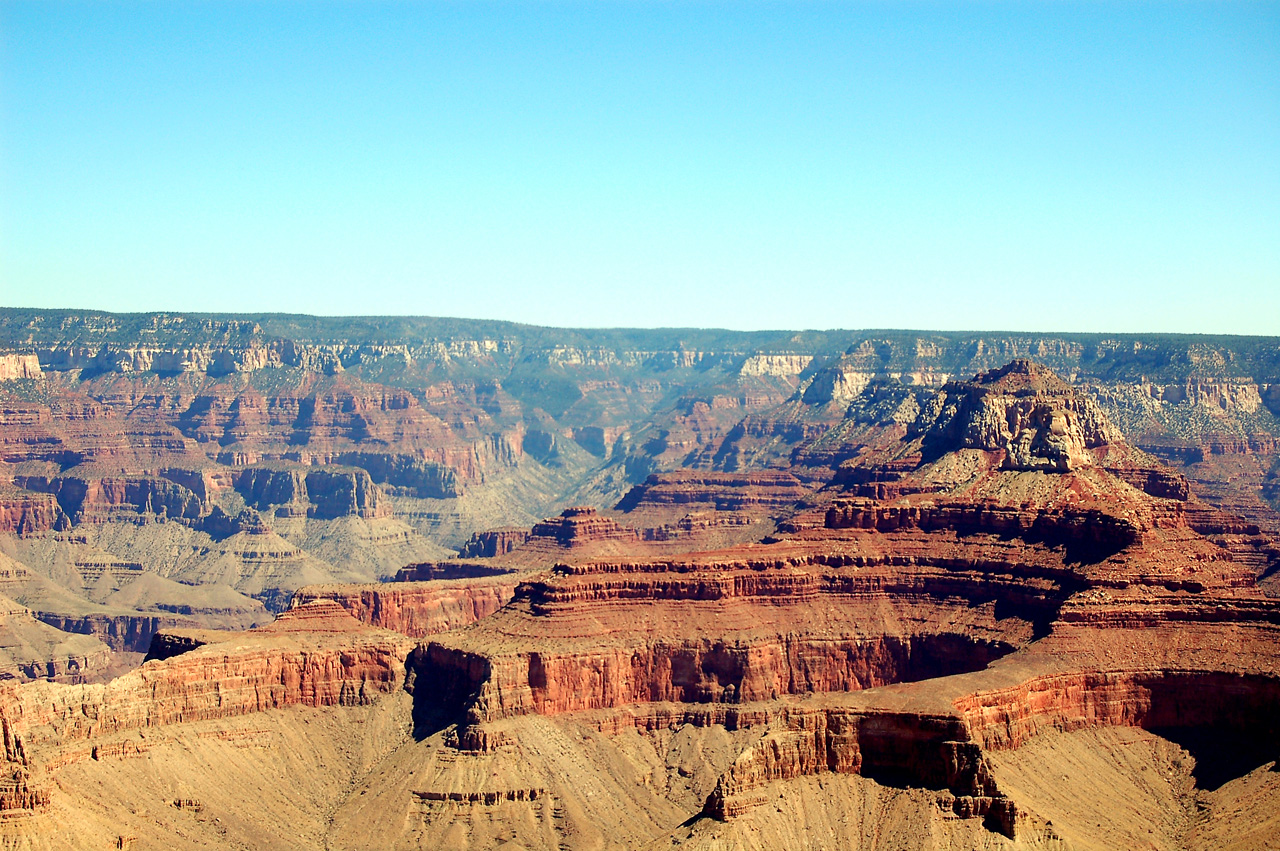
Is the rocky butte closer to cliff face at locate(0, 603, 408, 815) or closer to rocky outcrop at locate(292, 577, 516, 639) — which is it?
cliff face at locate(0, 603, 408, 815)

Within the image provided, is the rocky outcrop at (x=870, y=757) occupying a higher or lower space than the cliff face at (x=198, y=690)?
higher

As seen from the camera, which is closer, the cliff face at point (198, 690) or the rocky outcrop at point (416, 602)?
the cliff face at point (198, 690)

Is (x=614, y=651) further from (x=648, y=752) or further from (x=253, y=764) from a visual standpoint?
(x=253, y=764)

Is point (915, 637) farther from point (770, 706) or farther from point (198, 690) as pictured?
point (198, 690)

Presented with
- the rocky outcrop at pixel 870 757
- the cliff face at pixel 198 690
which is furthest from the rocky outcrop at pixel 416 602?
the rocky outcrop at pixel 870 757

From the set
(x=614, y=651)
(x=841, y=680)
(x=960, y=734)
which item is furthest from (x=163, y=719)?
(x=960, y=734)

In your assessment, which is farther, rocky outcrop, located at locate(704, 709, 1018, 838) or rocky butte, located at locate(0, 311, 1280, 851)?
rocky butte, located at locate(0, 311, 1280, 851)

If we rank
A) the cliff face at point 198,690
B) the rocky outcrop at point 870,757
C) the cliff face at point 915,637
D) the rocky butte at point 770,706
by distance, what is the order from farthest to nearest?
the cliff face at point 198,690
the cliff face at point 915,637
the rocky butte at point 770,706
the rocky outcrop at point 870,757

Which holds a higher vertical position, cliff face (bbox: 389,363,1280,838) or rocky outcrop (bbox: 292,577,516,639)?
cliff face (bbox: 389,363,1280,838)

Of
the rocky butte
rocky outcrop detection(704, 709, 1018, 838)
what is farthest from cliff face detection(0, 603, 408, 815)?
rocky outcrop detection(704, 709, 1018, 838)

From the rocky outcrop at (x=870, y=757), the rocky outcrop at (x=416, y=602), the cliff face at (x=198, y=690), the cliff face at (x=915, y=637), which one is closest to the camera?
the rocky outcrop at (x=870, y=757)

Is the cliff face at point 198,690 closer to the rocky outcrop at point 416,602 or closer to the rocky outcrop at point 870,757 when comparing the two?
the rocky outcrop at point 416,602
